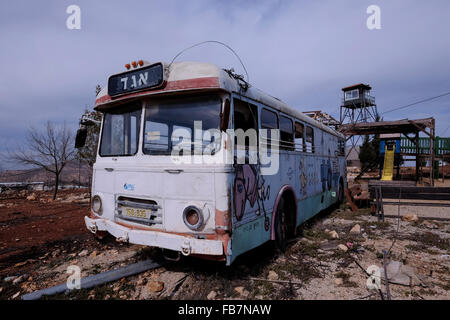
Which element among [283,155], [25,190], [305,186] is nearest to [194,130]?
[283,155]

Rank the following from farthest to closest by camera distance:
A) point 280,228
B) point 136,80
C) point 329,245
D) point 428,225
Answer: point 428,225 < point 329,245 < point 280,228 < point 136,80

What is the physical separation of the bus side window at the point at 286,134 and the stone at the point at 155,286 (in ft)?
9.50

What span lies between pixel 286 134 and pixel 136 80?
278 centimetres

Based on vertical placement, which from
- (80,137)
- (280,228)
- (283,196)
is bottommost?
(280,228)

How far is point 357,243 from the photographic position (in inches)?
209

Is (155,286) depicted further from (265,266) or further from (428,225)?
(428,225)

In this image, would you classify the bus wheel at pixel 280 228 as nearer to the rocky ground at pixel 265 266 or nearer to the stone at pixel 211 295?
the rocky ground at pixel 265 266

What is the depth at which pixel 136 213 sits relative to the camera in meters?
3.66

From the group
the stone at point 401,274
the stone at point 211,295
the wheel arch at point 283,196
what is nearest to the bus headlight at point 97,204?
the stone at point 211,295

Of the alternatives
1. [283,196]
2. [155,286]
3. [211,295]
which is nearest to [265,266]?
[211,295]

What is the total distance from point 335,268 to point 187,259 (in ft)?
7.73

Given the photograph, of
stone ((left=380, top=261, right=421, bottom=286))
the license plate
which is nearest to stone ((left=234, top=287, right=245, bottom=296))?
the license plate

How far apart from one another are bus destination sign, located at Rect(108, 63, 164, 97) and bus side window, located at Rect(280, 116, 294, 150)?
2367 millimetres

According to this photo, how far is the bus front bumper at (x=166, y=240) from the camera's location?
2971 millimetres
